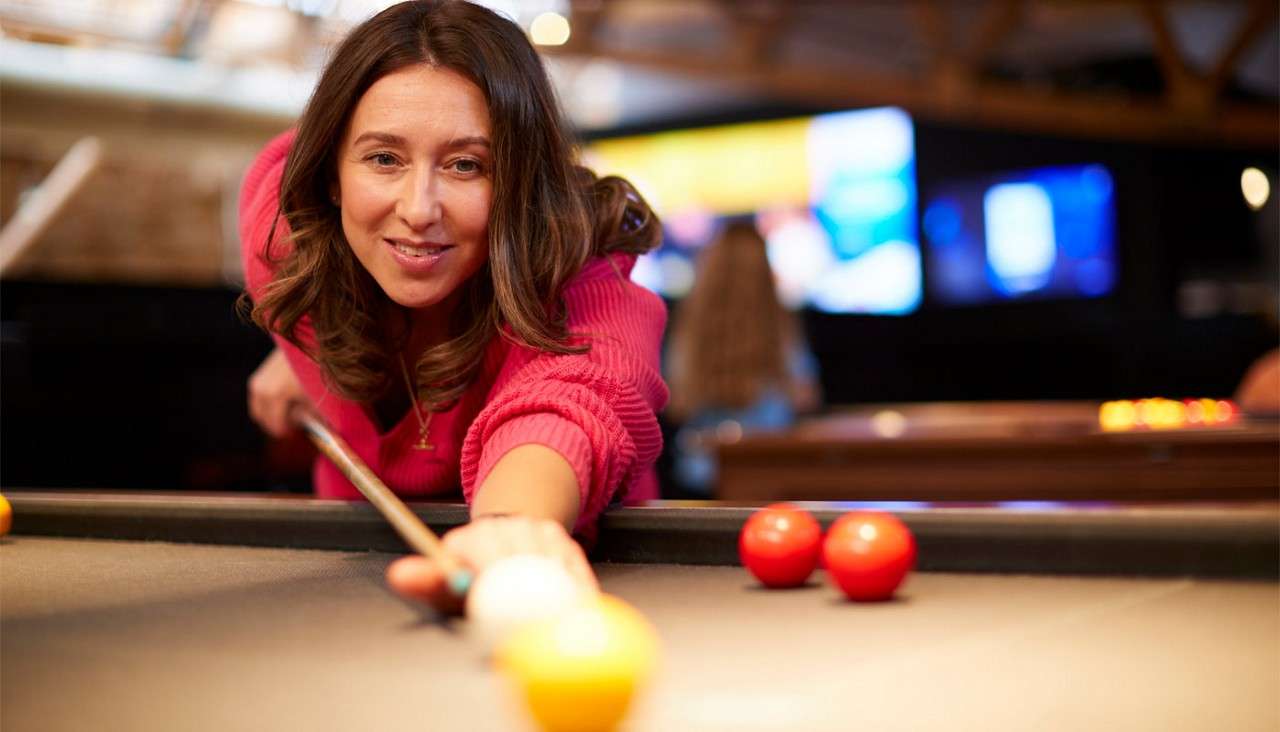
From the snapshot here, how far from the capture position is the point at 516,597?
92cm

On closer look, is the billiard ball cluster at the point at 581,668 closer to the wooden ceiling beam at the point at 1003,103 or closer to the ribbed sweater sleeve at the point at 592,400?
the ribbed sweater sleeve at the point at 592,400

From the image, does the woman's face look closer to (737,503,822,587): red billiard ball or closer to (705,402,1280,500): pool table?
(737,503,822,587): red billiard ball

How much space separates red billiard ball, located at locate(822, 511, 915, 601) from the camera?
1.23 metres

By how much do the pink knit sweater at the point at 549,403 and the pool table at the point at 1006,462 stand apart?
1.75 m

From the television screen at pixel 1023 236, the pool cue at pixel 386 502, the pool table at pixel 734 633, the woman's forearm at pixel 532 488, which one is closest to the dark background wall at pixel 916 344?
the television screen at pixel 1023 236

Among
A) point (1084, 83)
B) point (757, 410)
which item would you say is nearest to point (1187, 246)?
point (1084, 83)

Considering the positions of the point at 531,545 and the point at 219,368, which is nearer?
the point at 531,545

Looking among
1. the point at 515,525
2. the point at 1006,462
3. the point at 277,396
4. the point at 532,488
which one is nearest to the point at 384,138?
the point at 532,488

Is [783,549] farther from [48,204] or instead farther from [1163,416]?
[48,204]

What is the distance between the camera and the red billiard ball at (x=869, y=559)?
1.23 metres

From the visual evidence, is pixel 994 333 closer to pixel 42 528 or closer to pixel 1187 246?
pixel 1187 246

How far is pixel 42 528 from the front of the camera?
6.59 feet

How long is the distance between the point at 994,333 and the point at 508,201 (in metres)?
6.11

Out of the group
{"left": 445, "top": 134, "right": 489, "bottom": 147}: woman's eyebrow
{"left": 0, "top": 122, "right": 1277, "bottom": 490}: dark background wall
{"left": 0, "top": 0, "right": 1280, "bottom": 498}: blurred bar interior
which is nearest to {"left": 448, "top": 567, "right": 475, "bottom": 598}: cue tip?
{"left": 445, "top": 134, "right": 489, "bottom": 147}: woman's eyebrow
